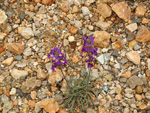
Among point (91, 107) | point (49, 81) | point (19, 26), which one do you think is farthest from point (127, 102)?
point (19, 26)

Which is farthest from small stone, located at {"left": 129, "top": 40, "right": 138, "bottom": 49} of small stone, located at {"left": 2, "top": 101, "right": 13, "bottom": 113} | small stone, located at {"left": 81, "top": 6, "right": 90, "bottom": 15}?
small stone, located at {"left": 2, "top": 101, "right": 13, "bottom": 113}

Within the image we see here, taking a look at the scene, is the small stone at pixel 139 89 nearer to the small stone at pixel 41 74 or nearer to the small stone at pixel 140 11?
the small stone at pixel 140 11

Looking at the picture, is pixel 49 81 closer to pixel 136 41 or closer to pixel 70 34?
pixel 70 34

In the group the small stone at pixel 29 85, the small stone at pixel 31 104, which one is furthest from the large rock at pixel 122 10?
the small stone at pixel 31 104

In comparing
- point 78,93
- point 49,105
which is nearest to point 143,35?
point 78,93

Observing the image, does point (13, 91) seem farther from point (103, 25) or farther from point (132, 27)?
point (132, 27)

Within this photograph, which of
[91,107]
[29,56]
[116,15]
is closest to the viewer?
[91,107]

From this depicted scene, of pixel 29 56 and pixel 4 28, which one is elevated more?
pixel 4 28
